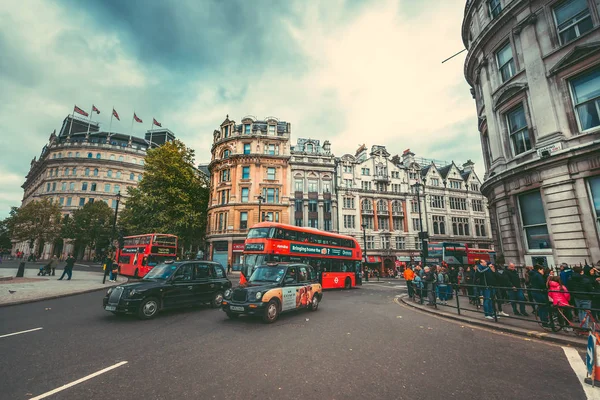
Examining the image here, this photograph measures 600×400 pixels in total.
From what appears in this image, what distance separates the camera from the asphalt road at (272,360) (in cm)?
369

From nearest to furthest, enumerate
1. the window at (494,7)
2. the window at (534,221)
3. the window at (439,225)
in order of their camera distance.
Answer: the window at (534,221) < the window at (494,7) < the window at (439,225)

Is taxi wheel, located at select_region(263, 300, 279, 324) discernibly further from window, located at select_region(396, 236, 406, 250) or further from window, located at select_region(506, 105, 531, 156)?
window, located at select_region(396, 236, 406, 250)

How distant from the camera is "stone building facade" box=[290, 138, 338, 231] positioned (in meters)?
36.8

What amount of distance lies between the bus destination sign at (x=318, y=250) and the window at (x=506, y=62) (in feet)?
47.3

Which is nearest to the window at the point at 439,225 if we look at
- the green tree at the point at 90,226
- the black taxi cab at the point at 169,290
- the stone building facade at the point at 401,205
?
the stone building facade at the point at 401,205

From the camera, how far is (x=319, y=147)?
41.8 meters

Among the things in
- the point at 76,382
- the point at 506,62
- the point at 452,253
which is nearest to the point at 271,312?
the point at 76,382

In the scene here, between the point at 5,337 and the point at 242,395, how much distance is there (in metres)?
6.45

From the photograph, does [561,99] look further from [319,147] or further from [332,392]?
[319,147]

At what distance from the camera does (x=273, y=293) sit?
7.95m

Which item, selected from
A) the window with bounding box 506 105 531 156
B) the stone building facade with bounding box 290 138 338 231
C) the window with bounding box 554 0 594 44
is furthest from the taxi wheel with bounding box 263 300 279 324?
the stone building facade with bounding box 290 138 338 231

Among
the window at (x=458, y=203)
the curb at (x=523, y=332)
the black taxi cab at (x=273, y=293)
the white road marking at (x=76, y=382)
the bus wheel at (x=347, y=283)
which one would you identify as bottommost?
the bus wheel at (x=347, y=283)

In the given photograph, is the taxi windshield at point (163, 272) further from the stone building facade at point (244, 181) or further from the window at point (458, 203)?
the window at point (458, 203)

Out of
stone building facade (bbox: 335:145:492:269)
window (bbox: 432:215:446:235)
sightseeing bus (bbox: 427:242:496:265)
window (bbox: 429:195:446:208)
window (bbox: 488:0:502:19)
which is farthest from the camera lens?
window (bbox: 429:195:446:208)
